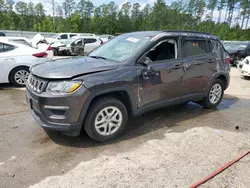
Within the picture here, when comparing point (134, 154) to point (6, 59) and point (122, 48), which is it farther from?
point (6, 59)

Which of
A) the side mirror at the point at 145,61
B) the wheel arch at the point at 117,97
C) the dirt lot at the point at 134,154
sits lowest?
the dirt lot at the point at 134,154

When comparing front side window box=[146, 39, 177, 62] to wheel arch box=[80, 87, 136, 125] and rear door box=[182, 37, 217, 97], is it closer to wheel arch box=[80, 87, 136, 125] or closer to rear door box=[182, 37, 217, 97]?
rear door box=[182, 37, 217, 97]

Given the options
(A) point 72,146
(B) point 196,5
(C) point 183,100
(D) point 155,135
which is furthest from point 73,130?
(B) point 196,5

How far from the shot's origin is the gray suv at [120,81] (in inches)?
120

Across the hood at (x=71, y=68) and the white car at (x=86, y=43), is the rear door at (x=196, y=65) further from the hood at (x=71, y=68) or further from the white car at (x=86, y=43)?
the white car at (x=86, y=43)

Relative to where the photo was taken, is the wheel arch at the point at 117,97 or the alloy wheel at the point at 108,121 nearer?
the wheel arch at the point at 117,97

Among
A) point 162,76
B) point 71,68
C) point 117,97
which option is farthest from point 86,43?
point 71,68

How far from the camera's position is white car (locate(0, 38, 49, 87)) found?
6535 mm

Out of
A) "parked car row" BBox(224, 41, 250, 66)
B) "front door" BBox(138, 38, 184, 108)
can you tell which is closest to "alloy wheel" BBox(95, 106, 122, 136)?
"front door" BBox(138, 38, 184, 108)

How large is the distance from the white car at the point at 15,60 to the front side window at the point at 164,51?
430 centimetres

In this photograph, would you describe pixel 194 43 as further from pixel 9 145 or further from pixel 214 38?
pixel 9 145

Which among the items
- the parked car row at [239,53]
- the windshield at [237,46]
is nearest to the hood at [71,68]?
the parked car row at [239,53]

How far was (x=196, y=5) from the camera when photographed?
6116 centimetres

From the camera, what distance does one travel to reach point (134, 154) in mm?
3145
